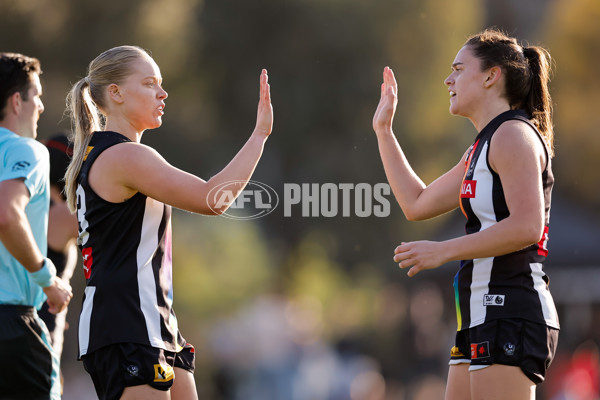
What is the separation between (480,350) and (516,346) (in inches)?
4.3

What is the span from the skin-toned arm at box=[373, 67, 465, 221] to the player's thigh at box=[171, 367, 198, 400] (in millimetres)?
1049

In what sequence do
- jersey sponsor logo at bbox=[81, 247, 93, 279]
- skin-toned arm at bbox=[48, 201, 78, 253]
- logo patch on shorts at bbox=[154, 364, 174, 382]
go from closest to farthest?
logo patch on shorts at bbox=[154, 364, 174, 382], jersey sponsor logo at bbox=[81, 247, 93, 279], skin-toned arm at bbox=[48, 201, 78, 253]

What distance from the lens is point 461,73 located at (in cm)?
258

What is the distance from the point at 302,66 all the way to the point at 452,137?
4.95ft

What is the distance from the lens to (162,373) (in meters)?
2.29

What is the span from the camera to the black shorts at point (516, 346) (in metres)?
2.19

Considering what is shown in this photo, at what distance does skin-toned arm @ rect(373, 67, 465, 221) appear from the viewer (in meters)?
2.80

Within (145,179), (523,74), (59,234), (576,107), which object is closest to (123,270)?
(145,179)

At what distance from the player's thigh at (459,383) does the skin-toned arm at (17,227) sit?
1.55 metres

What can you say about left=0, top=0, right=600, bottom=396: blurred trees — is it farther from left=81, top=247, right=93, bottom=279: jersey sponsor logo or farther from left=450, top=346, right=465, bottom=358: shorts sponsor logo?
left=81, top=247, right=93, bottom=279: jersey sponsor logo

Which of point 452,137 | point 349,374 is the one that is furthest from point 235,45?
point 349,374

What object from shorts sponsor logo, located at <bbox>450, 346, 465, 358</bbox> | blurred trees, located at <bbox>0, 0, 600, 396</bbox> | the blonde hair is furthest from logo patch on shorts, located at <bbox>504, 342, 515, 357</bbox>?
blurred trees, located at <bbox>0, 0, 600, 396</bbox>

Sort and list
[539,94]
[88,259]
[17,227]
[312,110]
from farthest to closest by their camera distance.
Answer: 1. [312,110]
2. [17,227]
3. [539,94]
4. [88,259]

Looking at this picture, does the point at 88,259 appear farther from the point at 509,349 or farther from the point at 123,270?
the point at 509,349
